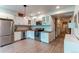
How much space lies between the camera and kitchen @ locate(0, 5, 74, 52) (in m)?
5.07

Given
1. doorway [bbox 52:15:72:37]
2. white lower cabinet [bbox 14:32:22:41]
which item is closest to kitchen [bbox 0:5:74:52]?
white lower cabinet [bbox 14:32:22:41]

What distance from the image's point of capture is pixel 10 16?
6047 millimetres

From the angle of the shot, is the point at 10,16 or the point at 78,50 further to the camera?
the point at 10,16

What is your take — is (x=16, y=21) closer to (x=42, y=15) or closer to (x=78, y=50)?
(x=42, y=15)

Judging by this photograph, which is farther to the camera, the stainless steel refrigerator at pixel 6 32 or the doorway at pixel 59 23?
the doorway at pixel 59 23

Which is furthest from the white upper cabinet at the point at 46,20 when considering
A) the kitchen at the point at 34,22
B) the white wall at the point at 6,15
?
the white wall at the point at 6,15

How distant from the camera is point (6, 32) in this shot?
5398mm

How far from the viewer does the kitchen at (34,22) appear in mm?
5074

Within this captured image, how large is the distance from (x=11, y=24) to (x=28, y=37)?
260 centimetres

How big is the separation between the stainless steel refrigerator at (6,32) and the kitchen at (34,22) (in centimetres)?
17

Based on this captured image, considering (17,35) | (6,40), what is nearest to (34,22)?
(17,35)

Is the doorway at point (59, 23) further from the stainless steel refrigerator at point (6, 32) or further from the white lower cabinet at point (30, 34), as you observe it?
the stainless steel refrigerator at point (6, 32)
